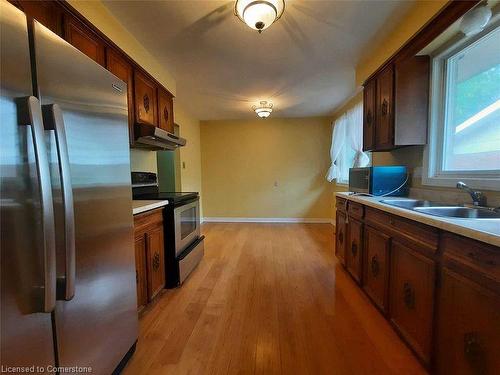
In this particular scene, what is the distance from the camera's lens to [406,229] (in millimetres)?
1495

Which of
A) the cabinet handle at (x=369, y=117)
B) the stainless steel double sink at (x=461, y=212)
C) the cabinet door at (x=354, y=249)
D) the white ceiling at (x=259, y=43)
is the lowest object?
the cabinet door at (x=354, y=249)

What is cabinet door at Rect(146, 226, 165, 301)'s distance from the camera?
1.98 m

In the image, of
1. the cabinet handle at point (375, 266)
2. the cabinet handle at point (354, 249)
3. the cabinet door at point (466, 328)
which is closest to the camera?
the cabinet door at point (466, 328)

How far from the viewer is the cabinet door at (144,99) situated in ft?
7.71

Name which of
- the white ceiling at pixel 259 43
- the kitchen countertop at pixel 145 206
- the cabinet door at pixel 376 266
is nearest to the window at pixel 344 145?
the white ceiling at pixel 259 43

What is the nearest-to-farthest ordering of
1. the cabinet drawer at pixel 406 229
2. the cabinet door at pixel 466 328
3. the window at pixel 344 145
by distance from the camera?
the cabinet door at pixel 466 328 → the cabinet drawer at pixel 406 229 → the window at pixel 344 145

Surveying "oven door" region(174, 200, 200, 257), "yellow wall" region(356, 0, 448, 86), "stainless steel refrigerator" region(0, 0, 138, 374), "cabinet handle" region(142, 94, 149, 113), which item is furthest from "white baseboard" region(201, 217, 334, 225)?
"stainless steel refrigerator" region(0, 0, 138, 374)

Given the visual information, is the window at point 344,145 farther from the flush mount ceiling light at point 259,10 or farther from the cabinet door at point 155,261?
the cabinet door at point 155,261

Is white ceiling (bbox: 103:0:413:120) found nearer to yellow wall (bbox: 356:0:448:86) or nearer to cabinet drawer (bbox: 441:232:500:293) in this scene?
yellow wall (bbox: 356:0:448:86)

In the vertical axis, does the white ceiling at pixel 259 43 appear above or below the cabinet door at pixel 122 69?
above

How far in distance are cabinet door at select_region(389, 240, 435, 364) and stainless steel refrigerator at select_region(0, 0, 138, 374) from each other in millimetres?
1708

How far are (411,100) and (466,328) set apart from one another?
1.91m

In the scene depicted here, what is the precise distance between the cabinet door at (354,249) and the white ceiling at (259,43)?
5.96ft

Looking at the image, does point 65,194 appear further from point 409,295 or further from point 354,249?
point 354,249
